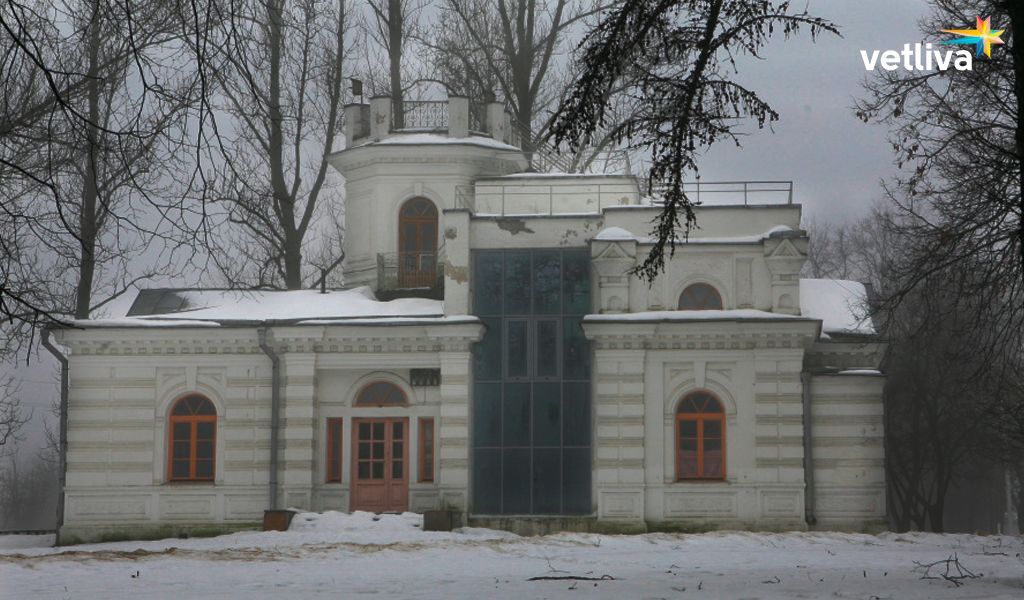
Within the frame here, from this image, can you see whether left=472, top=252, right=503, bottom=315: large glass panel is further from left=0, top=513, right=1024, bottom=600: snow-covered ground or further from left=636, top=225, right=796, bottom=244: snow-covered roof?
left=0, top=513, right=1024, bottom=600: snow-covered ground

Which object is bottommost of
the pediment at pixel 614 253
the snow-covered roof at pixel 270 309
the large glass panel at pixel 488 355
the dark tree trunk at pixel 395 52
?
the large glass panel at pixel 488 355

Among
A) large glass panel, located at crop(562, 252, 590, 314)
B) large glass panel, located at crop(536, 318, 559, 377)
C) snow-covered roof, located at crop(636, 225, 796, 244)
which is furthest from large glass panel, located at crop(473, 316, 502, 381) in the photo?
Answer: snow-covered roof, located at crop(636, 225, 796, 244)

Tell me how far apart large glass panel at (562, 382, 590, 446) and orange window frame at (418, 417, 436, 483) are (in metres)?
2.60

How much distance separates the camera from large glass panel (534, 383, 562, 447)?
25016mm

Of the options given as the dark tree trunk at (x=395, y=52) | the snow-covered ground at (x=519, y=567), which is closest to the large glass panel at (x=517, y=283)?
the snow-covered ground at (x=519, y=567)

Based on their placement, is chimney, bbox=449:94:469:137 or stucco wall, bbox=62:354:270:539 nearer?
stucco wall, bbox=62:354:270:539

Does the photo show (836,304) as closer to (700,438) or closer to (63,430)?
(700,438)

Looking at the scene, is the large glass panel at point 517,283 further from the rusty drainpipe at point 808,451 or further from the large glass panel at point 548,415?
the rusty drainpipe at point 808,451

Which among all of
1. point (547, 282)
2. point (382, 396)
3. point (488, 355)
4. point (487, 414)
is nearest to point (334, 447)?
point (382, 396)

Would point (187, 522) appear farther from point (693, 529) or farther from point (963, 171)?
point (963, 171)

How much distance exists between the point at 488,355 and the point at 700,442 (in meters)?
4.22

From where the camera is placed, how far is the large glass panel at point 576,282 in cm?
2514

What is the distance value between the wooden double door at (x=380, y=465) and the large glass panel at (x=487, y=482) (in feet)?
4.85

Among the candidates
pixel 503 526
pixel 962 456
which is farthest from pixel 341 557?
pixel 962 456
